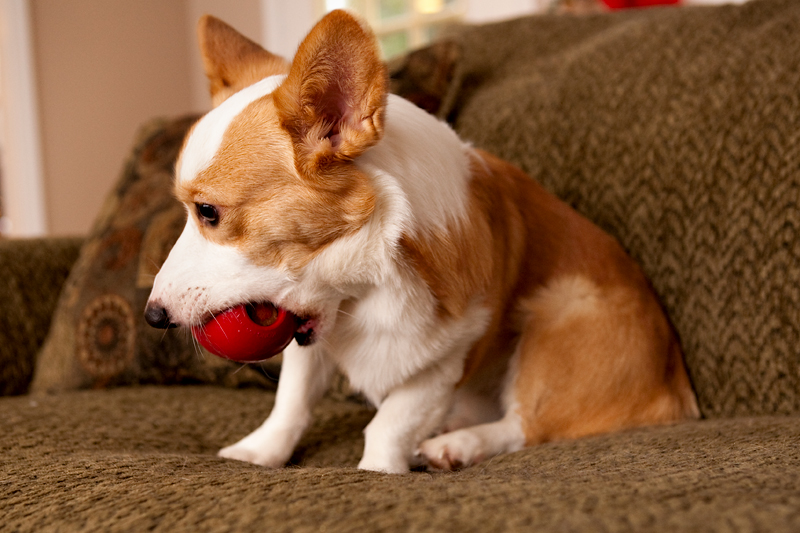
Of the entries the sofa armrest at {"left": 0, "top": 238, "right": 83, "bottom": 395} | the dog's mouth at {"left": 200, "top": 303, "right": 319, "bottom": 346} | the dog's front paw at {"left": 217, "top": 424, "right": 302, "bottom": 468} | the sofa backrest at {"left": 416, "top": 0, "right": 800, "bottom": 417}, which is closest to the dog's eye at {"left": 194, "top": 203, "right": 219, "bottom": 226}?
the dog's mouth at {"left": 200, "top": 303, "right": 319, "bottom": 346}

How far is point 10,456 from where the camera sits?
3.09ft

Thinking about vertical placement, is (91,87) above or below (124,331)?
above

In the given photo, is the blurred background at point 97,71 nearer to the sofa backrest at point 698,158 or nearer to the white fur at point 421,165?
the sofa backrest at point 698,158

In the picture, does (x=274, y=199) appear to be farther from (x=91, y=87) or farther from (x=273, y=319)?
(x=91, y=87)

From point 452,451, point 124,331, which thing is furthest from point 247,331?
point 124,331

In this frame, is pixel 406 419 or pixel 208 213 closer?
pixel 208 213

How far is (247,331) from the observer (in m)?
0.91

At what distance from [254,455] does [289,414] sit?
88 millimetres

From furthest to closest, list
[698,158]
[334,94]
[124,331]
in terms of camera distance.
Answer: [124,331] < [698,158] < [334,94]

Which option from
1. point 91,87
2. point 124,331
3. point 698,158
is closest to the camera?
point 698,158

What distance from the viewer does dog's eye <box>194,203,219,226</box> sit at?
894 millimetres

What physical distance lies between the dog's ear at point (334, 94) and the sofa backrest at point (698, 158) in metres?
0.69

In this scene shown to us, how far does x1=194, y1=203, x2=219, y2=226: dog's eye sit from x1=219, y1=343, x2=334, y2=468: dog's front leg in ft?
0.95

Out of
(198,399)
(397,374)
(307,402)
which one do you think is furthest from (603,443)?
(198,399)
